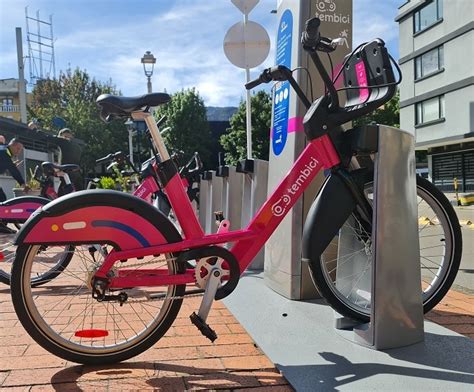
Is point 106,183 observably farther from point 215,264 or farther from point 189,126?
point 189,126

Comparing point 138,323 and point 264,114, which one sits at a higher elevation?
point 264,114

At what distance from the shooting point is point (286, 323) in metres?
3.51

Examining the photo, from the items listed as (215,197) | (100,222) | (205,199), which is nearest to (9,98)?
(205,199)

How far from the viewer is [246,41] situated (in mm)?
6957

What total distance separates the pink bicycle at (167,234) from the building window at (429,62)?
32.5 m

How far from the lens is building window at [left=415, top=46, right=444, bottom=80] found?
32.6 metres

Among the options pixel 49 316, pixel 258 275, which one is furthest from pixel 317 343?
pixel 258 275

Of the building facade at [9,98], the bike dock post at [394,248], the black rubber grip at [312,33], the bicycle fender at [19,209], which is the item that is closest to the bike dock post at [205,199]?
the bicycle fender at [19,209]

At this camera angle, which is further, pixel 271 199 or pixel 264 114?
pixel 264 114

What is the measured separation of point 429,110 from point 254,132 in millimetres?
12794

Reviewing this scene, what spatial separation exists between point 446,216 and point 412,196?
1.77ft

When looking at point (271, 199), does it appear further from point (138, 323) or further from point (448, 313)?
point (448, 313)

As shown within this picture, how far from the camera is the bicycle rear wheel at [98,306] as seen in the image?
2805 mm

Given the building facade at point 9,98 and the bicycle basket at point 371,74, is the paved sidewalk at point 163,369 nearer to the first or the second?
the bicycle basket at point 371,74
